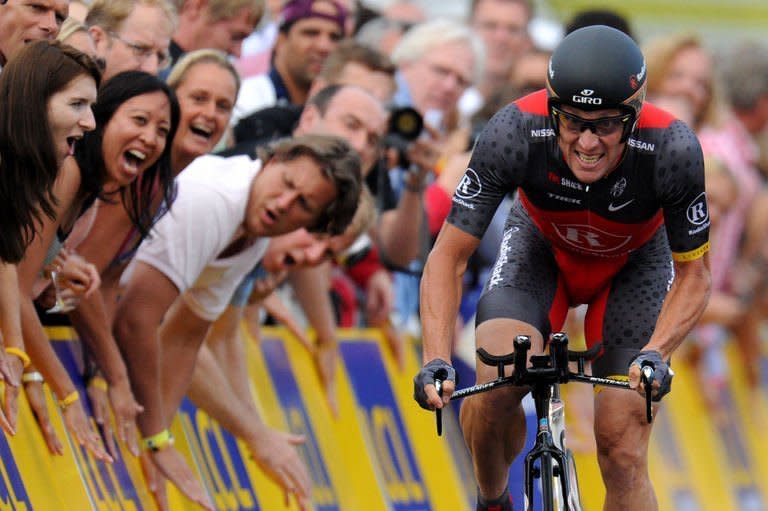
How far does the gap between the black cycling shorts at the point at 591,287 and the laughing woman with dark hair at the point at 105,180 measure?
1569mm

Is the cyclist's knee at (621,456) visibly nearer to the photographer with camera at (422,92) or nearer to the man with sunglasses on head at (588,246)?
the man with sunglasses on head at (588,246)

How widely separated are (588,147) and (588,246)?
3.05 feet

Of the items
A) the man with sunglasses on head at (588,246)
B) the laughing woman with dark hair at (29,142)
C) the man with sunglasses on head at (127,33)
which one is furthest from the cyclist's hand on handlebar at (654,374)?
the man with sunglasses on head at (127,33)

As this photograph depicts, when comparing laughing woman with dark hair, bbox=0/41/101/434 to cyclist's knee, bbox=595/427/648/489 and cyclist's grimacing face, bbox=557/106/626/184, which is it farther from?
cyclist's knee, bbox=595/427/648/489

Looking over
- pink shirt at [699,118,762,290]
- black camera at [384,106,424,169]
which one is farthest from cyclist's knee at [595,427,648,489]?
pink shirt at [699,118,762,290]

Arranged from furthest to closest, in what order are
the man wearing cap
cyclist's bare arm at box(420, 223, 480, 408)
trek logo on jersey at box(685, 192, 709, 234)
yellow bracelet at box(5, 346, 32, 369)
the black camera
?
1. the man wearing cap
2. the black camera
3. trek logo on jersey at box(685, 192, 709, 234)
4. cyclist's bare arm at box(420, 223, 480, 408)
5. yellow bracelet at box(5, 346, 32, 369)

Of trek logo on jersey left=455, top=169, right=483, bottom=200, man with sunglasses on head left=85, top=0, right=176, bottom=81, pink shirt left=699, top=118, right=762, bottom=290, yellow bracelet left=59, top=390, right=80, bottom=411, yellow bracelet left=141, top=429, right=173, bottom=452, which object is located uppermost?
man with sunglasses on head left=85, top=0, right=176, bottom=81

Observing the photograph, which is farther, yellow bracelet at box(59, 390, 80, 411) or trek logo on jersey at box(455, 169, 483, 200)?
yellow bracelet at box(59, 390, 80, 411)

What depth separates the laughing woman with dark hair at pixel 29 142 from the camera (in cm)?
713

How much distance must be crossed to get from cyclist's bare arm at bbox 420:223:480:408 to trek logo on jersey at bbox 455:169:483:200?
14 centimetres

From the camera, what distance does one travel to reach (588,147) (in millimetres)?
7402

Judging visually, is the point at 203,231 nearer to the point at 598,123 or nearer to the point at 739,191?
the point at 598,123

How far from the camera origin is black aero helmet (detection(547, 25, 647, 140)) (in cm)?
727

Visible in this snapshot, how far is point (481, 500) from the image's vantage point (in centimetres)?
830
